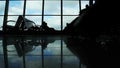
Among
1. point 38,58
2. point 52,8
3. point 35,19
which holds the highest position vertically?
point 52,8

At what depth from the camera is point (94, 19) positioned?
5430 millimetres

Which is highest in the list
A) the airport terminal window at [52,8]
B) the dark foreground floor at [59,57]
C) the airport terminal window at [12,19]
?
the airport terminal window at [52,8]

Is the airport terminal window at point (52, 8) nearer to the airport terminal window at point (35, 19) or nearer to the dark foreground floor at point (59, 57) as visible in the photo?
the airport terminal window at point (35, 19)

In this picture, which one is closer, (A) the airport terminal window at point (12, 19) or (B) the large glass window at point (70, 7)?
(A) the airport terminal window at point (12, 19)

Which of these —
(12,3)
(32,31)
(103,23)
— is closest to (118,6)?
(103,23)

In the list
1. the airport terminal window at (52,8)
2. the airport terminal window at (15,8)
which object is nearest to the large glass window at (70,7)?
the airport terminal window at (52,8)

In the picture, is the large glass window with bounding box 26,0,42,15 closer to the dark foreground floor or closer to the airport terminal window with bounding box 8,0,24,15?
the airport terminal window with bounding box 8,0,24,15

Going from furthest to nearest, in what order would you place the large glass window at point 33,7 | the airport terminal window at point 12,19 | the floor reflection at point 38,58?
the large glass window at point 33,7 < the airport terminal window at point 12,19 < the floor reflection at point 38,58

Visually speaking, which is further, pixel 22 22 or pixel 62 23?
pixel 62 23

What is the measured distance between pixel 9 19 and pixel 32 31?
2.45 meters

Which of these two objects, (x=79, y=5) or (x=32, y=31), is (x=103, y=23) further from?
(x=79, y=5)

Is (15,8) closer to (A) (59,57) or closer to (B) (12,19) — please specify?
(B) (12,19)

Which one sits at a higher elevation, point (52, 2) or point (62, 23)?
point (52, 2)

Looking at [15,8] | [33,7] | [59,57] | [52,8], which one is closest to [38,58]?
[59,57]
